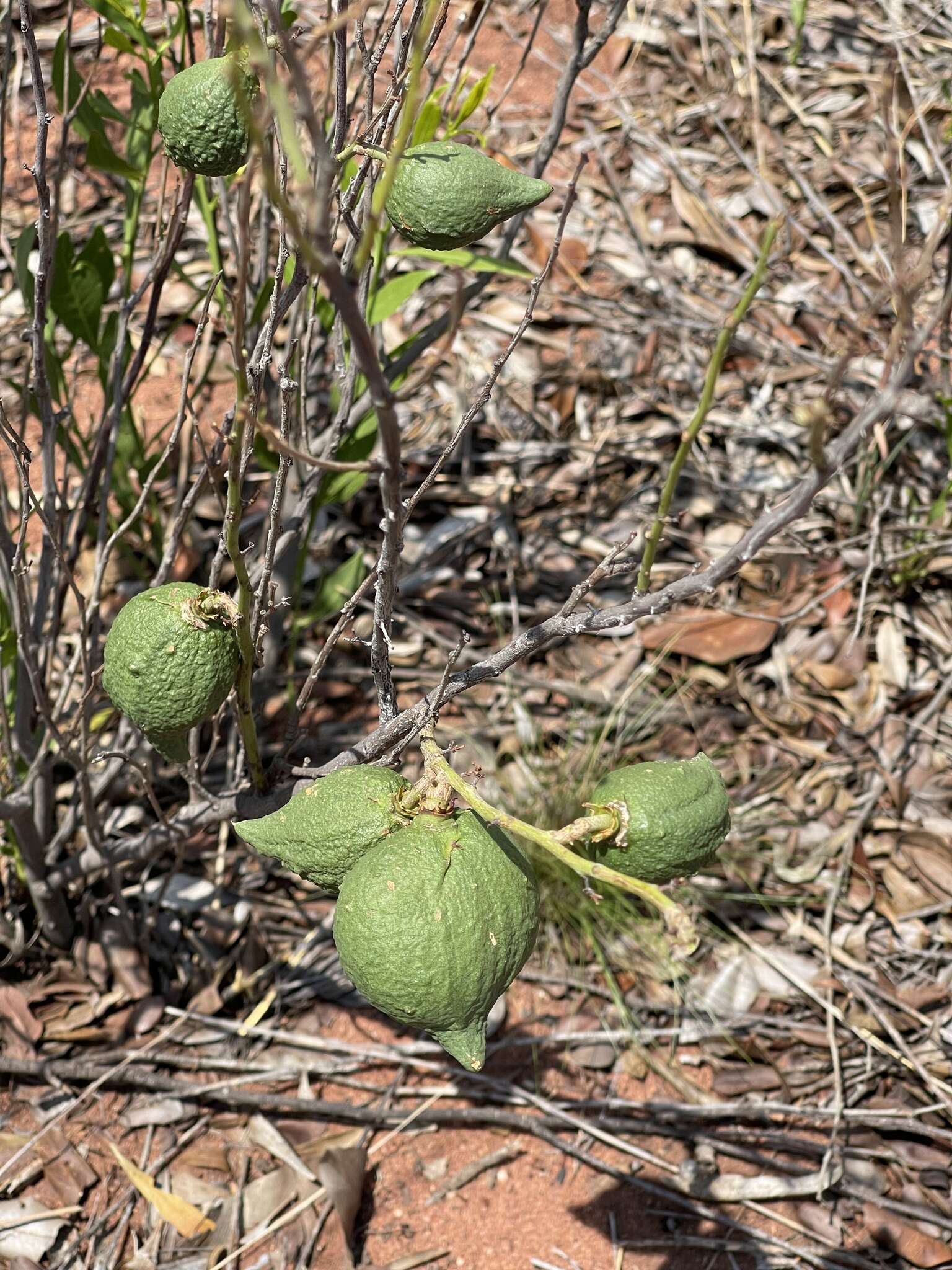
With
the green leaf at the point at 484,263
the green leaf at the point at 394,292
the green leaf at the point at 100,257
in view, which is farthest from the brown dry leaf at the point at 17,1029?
the green leaf at the point at 484,263

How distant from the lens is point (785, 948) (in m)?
2.70

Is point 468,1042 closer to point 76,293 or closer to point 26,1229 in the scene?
point 26,1229

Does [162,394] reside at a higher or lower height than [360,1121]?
higher

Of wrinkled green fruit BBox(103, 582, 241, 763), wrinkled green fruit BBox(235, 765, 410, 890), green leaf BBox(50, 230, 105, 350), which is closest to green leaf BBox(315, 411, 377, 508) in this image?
green leaf BBox(50, 230, 105, 350)

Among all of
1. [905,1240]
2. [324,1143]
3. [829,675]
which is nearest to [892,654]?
[829,675]

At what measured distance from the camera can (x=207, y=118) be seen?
1.13m

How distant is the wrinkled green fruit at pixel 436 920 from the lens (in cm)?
102

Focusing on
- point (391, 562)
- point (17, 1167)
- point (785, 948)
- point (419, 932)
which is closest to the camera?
point (419, 932)

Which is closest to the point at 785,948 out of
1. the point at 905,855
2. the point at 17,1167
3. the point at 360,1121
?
the point at 905,855

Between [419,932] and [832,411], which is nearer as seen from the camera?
[419,932]

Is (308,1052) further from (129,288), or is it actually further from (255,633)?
(129,288)

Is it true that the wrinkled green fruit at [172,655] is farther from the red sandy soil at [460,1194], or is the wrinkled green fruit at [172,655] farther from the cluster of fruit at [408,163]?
the red sandy soil at [460,1194]

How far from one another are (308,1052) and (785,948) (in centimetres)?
112

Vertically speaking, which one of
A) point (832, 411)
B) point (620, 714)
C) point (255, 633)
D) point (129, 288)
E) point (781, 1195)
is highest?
point (129, 288)
